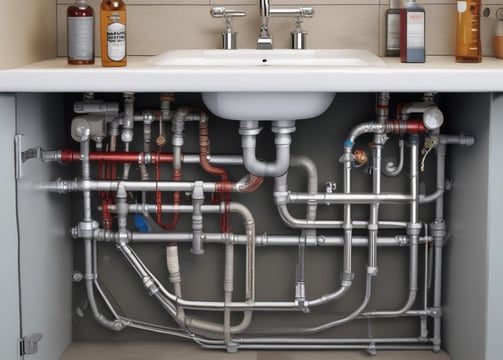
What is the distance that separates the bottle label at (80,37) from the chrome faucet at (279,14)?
48cm

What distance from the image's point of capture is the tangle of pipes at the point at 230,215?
261 centimetres

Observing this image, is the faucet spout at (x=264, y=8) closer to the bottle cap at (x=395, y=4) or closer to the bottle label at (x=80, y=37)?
the bottle cap at (x=395, y=4)

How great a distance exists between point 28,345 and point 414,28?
1.32 m

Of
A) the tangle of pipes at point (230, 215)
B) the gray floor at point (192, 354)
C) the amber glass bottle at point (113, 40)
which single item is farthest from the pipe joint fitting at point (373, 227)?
the amber glass bottle at point (113, 40)

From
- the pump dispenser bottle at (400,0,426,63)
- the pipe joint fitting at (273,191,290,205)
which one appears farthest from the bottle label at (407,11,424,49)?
the pipe joint fitting at (273,191,290,205)

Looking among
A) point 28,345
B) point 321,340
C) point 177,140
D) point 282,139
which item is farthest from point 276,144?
point 28,345

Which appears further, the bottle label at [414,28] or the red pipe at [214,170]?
the red pipe at [214,170]

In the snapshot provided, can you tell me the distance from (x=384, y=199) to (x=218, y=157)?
0.49 m

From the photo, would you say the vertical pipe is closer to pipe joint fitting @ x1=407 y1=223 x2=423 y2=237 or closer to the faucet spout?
the faucet spout

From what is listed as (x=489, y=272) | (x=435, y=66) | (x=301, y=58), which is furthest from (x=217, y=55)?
(x=489, y=272)

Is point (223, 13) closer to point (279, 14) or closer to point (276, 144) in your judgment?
point (279, 14)

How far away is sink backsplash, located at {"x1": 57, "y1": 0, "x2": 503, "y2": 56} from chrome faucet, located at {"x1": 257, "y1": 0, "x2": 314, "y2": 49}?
0.25 ft

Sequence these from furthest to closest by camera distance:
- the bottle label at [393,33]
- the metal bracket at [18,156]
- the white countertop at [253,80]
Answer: the bottle label at [393,33]
the metal bracket at [18,156]
the white countertop at [253,80]

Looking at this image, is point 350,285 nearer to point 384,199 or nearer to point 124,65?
point 384,199
